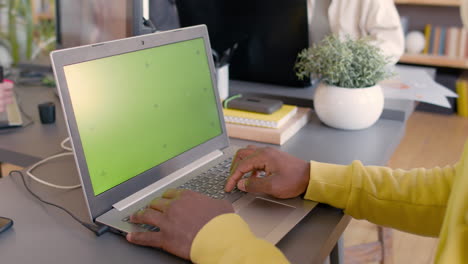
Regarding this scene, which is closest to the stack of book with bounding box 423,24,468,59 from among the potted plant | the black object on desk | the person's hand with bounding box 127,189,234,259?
the potted plant

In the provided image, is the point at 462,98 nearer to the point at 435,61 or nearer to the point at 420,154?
the point at 435,61

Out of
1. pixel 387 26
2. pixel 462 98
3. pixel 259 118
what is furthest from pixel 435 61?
pixel 259 118

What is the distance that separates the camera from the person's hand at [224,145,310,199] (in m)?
0.88

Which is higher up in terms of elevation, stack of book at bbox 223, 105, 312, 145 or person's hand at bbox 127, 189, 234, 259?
person's hand at bbox 127, 189, 234, 259

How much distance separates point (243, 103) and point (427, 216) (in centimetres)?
60

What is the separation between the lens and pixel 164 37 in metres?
0.98

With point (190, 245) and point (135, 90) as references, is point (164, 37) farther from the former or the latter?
point (190, 245)

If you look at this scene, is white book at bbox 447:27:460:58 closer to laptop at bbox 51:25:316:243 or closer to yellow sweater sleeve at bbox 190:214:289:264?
laptop at bbox 51:25:316:243

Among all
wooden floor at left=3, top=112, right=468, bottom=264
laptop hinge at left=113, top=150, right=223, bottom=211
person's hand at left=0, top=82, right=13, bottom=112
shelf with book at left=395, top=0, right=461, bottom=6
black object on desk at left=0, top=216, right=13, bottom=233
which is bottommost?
wooden floor at left=3, top=112, right=468, bottom=264

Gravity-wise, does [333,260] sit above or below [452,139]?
above

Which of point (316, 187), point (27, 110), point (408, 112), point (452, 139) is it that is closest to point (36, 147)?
point (27, 110)

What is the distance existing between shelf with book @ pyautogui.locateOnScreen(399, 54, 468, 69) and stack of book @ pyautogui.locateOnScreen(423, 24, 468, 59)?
0.10 metres

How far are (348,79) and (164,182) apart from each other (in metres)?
0.58

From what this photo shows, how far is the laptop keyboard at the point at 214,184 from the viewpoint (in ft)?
2.93
